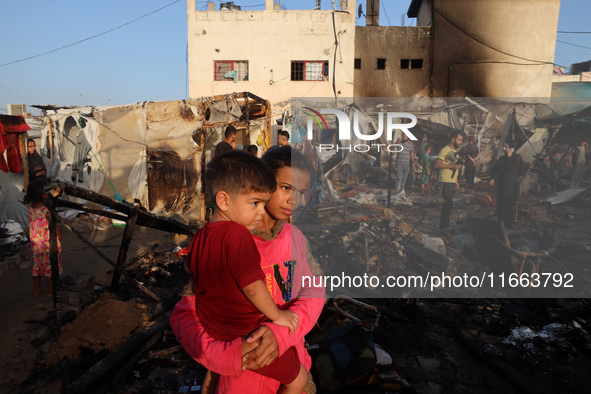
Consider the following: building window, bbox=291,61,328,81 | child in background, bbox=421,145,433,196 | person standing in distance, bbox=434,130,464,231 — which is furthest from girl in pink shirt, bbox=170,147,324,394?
building window, bbox=291,61,328,81

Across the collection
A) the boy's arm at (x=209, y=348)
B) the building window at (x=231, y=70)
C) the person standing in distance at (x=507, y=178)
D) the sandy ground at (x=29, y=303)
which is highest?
the building window at (x=231, y=70)

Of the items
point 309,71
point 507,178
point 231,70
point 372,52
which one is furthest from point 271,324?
point 372,52

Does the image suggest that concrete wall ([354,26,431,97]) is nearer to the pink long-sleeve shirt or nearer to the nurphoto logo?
the nurphoto logo

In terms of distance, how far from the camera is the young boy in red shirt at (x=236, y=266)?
4.11 feet

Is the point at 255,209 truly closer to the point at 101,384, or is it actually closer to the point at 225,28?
the point at 101,384

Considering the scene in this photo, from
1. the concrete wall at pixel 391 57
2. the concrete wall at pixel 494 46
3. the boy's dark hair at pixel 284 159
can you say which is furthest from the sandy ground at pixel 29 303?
the concrete wall at pixel 494 46

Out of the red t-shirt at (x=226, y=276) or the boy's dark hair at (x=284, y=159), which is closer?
the red t-shirt at (x=226, y=276)

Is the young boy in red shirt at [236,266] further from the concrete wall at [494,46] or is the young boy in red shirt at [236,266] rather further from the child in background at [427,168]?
the concrete wall at [494,46]

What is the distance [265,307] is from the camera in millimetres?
1251

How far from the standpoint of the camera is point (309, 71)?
17.4m

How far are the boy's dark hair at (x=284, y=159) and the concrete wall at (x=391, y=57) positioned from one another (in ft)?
55.8

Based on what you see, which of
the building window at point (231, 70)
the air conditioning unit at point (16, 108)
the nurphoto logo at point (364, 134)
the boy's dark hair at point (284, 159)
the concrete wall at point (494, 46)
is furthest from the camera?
the building window at point (231, 70)

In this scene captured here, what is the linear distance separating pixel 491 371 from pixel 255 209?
9.89 feet

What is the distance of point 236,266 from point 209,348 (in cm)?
33
